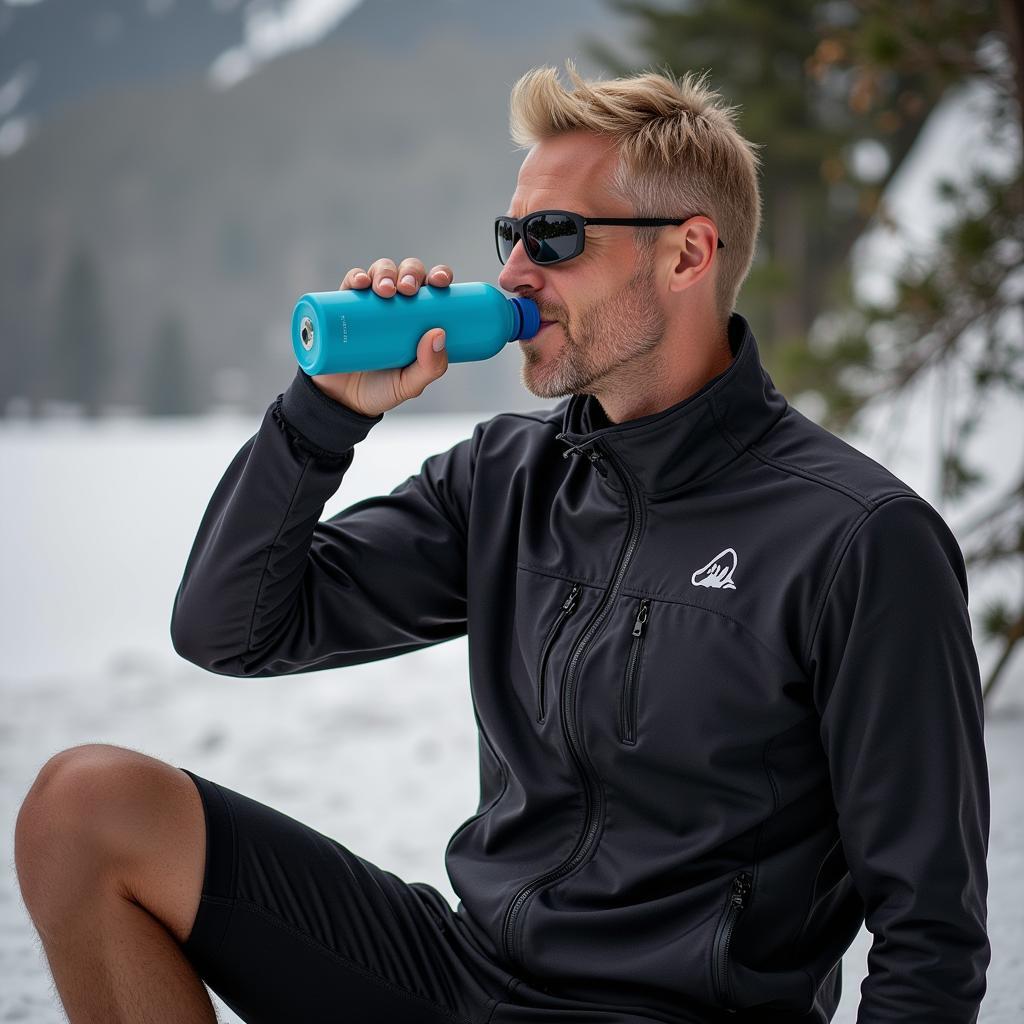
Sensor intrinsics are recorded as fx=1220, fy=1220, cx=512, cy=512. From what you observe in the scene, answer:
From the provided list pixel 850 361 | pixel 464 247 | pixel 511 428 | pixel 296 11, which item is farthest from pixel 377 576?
pixel 296 11

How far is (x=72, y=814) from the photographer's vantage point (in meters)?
1.31

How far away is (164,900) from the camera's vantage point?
1.35 meters

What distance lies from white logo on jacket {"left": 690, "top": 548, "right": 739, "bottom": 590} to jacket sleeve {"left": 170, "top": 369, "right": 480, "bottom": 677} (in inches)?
17.3

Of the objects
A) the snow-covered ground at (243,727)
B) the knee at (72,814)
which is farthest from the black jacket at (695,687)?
the snow-covered ground at (243,727)

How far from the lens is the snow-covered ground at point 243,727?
246cm

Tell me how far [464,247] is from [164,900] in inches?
563

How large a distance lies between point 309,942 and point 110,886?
9.6 inches

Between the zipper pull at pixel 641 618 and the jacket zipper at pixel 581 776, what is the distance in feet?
0.17

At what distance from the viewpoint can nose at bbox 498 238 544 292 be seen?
5.10ft

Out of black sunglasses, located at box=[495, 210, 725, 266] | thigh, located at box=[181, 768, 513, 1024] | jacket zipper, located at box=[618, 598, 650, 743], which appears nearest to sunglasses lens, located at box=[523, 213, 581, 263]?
black sunglasses, located at box=[495, 210, 725, 266]

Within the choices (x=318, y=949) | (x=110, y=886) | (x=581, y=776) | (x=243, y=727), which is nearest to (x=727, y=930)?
(x=581, y=776)

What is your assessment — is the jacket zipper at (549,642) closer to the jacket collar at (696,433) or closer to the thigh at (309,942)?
the jacket collar at (696,433)

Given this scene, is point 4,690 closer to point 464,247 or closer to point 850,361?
point 850,361

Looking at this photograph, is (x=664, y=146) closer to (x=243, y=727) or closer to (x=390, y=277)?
(x=390, y=277)
